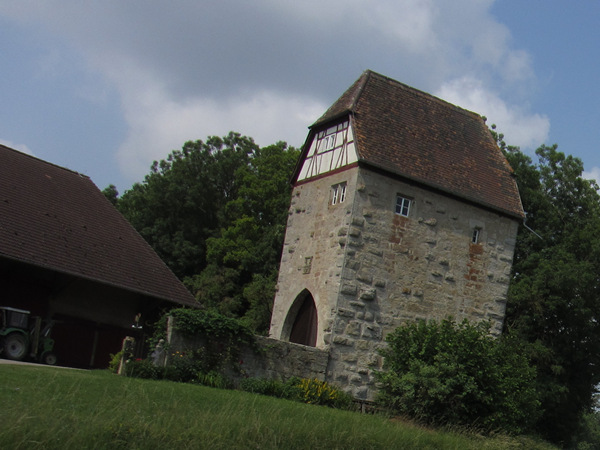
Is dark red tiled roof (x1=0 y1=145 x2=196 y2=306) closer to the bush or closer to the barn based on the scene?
the barn

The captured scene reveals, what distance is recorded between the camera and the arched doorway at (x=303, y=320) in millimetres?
20000

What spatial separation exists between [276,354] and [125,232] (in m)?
7.74

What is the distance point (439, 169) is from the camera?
20.9m

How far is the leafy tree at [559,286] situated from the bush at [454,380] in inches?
261

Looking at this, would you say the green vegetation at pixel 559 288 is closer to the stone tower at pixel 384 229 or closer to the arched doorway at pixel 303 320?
the stone tower at pixel 384 229

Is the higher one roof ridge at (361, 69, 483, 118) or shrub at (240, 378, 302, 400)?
roof ridge at (361, 69, 483, 118)

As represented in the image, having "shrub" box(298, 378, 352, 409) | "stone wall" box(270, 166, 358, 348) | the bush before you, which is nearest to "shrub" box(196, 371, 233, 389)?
"shrub" box(298, 378, 352, 409)

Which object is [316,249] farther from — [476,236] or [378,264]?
[476,236]

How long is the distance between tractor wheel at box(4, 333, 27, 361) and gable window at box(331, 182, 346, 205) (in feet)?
28.1

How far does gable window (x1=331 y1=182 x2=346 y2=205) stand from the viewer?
1995 centimetres

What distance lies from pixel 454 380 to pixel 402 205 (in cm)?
562

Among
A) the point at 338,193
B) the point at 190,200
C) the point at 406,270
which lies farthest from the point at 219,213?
the point at 406,270

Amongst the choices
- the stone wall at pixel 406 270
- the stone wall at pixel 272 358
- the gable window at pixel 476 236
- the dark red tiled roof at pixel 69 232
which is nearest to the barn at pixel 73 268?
the dark red tiled roof at pixel 69 232

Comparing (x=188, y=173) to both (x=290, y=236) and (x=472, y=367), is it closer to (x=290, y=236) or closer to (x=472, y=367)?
(x=290, y=236)
